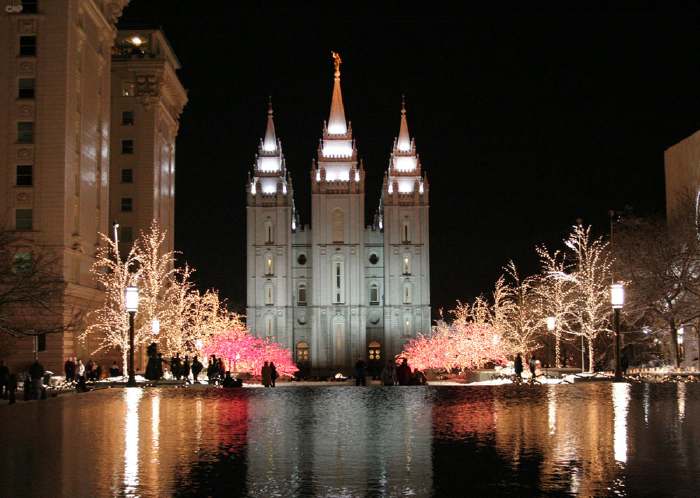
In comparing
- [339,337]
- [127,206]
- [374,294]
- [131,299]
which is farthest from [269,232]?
[131,299]

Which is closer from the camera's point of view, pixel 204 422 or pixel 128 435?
pixel 128 435

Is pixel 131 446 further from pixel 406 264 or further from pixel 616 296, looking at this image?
pixel 406 264

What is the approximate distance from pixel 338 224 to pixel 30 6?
205 ft

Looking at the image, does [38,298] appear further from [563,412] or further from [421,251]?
[421,251]

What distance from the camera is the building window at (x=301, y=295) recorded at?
381 feet

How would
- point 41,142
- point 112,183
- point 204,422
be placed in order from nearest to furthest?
point 204,422, point 41,142, point 112,183

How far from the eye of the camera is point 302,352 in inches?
4510

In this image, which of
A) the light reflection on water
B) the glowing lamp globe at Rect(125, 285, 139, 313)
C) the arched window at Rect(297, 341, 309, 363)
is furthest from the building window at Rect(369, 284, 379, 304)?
the light reflection on water

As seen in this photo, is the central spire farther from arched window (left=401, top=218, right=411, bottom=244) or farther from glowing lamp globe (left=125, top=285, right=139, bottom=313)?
glowing lamp globe (left=125, top=285, right=139, bottom=313)

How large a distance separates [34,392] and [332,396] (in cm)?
984

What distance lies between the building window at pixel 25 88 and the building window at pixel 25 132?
1447mm

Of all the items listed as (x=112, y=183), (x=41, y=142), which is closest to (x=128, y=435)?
(x=41, y=142)

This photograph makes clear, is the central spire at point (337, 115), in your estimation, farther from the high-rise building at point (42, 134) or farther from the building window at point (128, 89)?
the high-rise building at point (42, 134)

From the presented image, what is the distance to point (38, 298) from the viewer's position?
1512 inches
